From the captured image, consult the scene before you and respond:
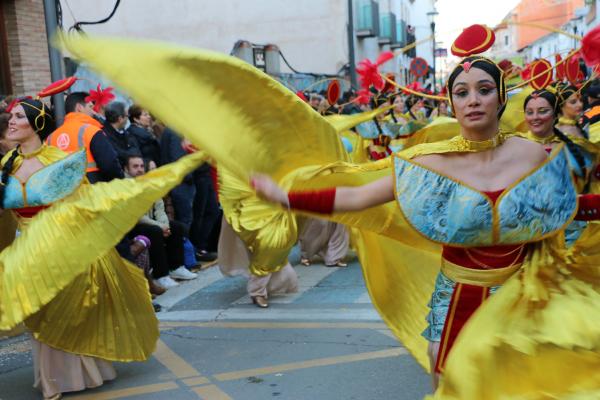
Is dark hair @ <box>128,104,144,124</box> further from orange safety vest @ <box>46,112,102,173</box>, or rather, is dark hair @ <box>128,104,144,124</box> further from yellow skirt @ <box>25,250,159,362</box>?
yellow skirt @ <box>25,250,159,362</box>

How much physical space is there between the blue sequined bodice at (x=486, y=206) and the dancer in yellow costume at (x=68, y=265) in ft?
5.61

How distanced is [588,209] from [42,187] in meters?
2.99

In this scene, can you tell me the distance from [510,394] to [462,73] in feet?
4.01

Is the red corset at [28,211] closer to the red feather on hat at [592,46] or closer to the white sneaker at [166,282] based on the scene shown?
the white sneaker at [166,282]

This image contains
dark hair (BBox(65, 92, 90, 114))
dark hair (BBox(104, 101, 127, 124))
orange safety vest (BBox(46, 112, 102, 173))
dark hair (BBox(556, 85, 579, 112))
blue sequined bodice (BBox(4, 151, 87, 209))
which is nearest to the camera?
blue sequined bodice (BBox(4, 151, 87, 209))

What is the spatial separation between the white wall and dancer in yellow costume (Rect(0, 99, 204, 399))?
67.6 ft

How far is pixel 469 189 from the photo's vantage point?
2699 mm

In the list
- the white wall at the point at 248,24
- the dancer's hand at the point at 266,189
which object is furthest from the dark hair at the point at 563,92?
the white wall at the point at 248,24

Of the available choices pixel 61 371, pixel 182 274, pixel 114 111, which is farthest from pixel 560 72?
pixel 61 371

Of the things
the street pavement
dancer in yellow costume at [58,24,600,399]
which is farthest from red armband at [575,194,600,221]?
the street pavement

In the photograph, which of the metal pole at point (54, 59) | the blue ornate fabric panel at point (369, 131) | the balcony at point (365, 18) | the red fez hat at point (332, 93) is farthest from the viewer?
the balcony at point (365, 18)

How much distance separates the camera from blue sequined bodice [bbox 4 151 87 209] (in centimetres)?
430

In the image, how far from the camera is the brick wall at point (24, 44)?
33.1 feet

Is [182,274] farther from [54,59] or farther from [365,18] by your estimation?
[365,18]
